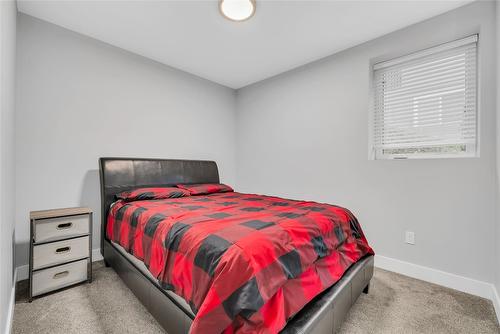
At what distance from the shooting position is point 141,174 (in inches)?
107

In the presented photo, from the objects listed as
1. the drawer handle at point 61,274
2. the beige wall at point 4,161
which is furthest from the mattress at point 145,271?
the beige wall at point 4,161

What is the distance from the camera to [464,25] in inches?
80.6

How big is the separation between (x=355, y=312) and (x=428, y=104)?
2092 millimetres

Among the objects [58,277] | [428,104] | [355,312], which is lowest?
[355,312]

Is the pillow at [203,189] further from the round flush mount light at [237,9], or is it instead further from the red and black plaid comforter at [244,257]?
the round flush mount light at [237,9]

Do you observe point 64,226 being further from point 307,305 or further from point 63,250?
point 307,305

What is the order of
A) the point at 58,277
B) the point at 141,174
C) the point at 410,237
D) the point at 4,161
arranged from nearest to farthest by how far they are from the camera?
the point at 4,161 < the point at 58,277 < the point at 410,237 < the point at 141,174

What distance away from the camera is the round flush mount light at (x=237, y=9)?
1942 mm

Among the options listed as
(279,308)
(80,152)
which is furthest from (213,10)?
(279,308)

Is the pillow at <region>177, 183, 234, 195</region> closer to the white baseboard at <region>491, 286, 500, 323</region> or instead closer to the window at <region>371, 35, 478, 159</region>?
the window at <region>371, 35, 478, 159</region>

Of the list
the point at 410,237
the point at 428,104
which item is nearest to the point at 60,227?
the point at 410,237

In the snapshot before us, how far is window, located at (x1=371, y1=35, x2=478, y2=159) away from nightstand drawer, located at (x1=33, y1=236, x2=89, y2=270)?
3.11 meters

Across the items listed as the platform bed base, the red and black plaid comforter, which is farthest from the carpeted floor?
the red and black plaid comforter

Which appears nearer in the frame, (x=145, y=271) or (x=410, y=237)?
(x=145, y=271)
